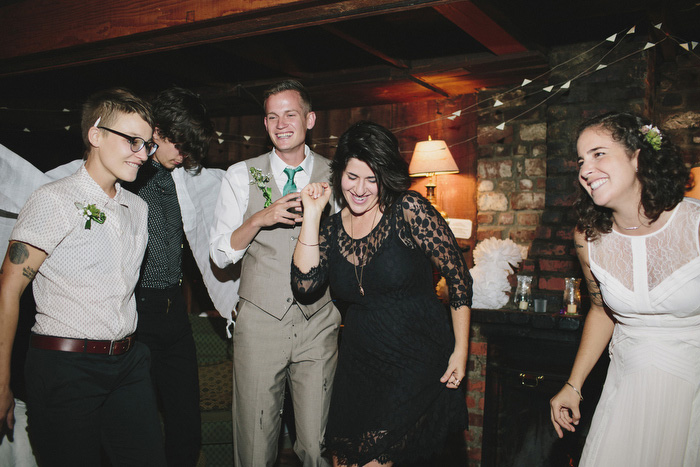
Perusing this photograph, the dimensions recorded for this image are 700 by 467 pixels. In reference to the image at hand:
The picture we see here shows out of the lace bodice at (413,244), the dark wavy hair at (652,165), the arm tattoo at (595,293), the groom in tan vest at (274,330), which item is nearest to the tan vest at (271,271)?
the groom in tan vest at (274,330)

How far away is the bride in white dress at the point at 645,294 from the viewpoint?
1.75 metres

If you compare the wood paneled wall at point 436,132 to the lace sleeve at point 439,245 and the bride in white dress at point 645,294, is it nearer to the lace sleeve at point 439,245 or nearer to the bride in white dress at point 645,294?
the lace sleeve at point 439,245

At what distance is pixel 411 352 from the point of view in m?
2.11

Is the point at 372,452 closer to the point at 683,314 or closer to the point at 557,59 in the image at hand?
the point at 683,314

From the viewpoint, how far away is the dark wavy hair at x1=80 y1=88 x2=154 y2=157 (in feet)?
6.58

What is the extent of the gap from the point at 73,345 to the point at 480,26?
2444 mm

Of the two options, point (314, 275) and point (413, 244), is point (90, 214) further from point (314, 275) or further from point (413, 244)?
point (413, 244)

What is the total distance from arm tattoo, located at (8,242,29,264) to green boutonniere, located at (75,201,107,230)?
0.68ft

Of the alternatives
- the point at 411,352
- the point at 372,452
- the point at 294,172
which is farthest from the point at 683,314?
the point at 294,172

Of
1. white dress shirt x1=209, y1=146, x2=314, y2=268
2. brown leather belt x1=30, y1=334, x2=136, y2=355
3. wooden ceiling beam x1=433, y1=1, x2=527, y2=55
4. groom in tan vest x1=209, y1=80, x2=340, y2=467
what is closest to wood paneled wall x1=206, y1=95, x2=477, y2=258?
wooden ceiling beam x1=433, y1=1, x2=527, y2=55

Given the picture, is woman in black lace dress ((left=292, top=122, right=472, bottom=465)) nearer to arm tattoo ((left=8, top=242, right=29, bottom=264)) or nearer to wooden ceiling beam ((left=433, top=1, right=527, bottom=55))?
wooden ceiling beam ((left=433, top=1, right=527, bottom=55))

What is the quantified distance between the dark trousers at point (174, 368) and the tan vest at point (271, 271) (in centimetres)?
40

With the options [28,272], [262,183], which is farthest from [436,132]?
[28,272]

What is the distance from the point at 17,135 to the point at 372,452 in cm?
544
